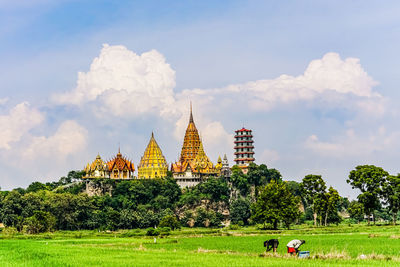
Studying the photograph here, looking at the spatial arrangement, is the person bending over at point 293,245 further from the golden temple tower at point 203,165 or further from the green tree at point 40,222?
the golden temple tower at point 203,165

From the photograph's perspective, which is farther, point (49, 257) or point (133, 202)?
point (133, 202)

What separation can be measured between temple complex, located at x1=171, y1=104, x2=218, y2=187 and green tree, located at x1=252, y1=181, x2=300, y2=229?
4196 centimetres

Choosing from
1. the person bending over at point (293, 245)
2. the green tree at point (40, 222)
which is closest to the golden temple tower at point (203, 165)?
the green tree at point (40, 222)

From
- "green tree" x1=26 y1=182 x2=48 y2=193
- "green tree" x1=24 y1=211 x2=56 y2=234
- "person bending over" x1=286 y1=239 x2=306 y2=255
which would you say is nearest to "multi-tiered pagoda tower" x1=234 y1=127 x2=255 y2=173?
"green tree" x1=26 y1=182 x2=48 y2=193

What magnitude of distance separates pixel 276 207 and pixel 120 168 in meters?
49.9

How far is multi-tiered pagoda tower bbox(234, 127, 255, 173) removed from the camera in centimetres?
14770

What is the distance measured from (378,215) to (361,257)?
122245mm

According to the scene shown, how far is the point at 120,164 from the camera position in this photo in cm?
13650

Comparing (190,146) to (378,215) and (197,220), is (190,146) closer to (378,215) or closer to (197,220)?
(197,220)

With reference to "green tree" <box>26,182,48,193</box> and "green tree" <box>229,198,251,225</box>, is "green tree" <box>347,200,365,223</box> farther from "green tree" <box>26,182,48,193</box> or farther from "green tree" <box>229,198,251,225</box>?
"green tree" <box>26,182,48,193</box>

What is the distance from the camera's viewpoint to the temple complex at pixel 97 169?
433 feet

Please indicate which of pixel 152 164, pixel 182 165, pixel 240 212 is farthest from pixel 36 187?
pixel 240 212

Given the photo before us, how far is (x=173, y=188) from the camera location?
131500 mm

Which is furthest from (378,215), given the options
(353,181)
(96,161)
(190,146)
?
(96,161)
